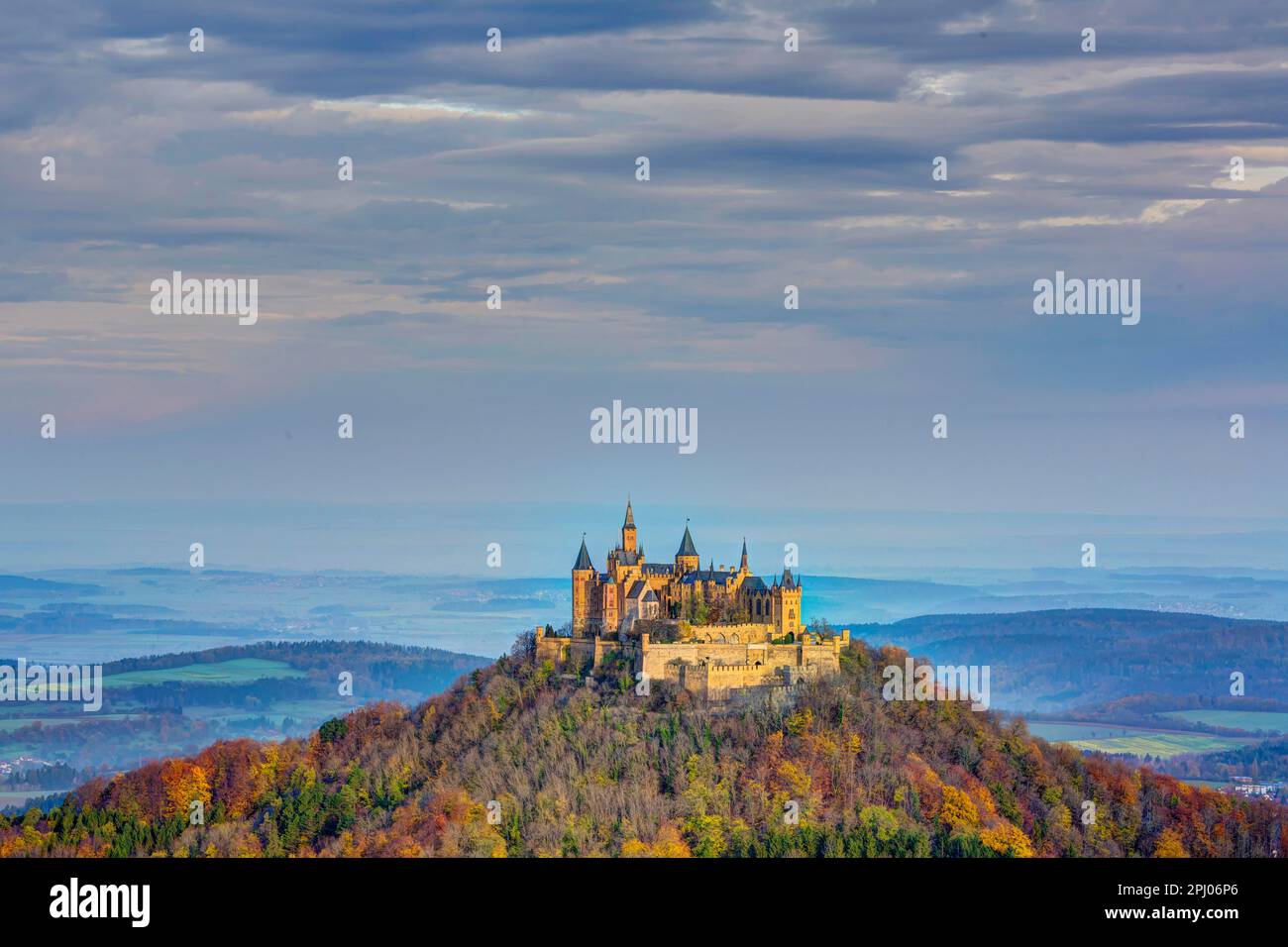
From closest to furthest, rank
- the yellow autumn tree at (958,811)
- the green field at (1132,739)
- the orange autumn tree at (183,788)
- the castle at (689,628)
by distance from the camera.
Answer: the yellow autumn tree at (958,811), the castle at (689,628), the orange autumn tree at (183,788), the green field at (1132,739)

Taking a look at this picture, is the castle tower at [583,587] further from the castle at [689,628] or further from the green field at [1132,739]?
the green field at [1132,739]

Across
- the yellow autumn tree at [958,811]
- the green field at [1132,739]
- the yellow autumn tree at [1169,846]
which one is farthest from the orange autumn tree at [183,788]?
the green field at [1132,739]

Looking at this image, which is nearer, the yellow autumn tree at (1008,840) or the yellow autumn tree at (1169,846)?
the yellow autumn tree at (1008,840)

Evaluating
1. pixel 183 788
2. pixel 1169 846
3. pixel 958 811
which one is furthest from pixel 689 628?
pixel 183 788
